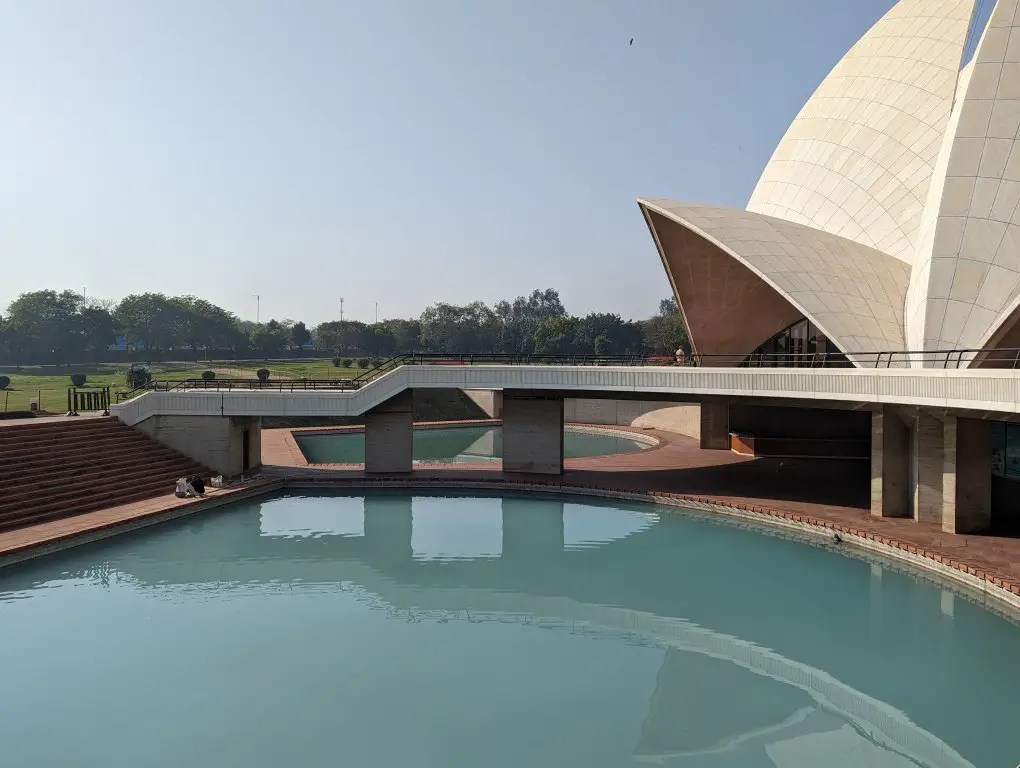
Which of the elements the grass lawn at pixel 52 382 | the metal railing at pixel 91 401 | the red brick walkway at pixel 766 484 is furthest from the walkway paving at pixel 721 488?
the grass lawn at pixel 52 382

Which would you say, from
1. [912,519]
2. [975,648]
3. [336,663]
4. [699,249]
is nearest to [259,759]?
[336,663]

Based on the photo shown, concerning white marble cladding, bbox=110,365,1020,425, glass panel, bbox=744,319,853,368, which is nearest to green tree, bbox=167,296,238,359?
white marble cladding, bbox=110,365,1020,425

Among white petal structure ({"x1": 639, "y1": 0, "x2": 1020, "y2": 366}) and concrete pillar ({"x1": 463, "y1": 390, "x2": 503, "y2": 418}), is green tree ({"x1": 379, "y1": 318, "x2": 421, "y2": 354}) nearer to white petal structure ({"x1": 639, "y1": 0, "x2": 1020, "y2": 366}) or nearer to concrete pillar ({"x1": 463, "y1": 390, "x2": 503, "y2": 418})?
concrete pillar ({"x1": 463, "y1": 390, "x2": 503, "y2": 418})

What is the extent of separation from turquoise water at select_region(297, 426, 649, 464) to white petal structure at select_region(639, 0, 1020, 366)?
34.6 feet

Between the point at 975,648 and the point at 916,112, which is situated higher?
the point at 916,112

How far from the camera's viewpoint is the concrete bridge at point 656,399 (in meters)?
18.4

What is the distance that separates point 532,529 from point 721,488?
27.6ft

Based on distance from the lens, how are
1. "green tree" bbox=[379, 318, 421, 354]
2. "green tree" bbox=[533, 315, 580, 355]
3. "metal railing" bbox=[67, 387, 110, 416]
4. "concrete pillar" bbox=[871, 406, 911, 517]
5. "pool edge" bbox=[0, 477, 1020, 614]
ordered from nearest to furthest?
"pool edge" bbox=[0, 477, 1020, 614] < "concrete pillar" bbox=[871, 406, 911, 517] < "metal railing" bbox=[67, 387, 110, 416] < "green tree" bbox=[533, 315, 580, 355] < "green tree" bbox=[379, 318, 421, 354]

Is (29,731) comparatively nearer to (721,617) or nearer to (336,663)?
(336,663)

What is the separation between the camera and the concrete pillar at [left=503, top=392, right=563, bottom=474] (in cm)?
2809

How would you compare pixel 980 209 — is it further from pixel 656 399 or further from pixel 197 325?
pixel 197 325

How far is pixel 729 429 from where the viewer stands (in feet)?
123

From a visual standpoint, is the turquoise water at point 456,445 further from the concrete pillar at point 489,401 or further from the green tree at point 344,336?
the green tree at point 344,336

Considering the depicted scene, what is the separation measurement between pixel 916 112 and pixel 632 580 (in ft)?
77.1
